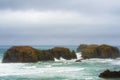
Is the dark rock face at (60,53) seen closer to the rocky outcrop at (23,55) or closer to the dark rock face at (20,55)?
the rocky outcrop at (23,55)

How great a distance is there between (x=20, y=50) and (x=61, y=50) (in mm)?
14225

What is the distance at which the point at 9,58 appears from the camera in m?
80.6

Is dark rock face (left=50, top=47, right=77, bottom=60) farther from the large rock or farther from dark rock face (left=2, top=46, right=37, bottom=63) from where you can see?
dark rock face (left=2, top=46, right=37, bottom=63)

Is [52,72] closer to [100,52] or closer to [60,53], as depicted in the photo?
[60,53]

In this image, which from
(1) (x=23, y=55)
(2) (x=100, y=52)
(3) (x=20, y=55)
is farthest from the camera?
(2) (x=100, y=52)

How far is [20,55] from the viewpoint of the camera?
261 ft

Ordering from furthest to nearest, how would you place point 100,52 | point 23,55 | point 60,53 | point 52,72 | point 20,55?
point 100,52
point 60,53
point 23,55
point 20,55
point 52,72

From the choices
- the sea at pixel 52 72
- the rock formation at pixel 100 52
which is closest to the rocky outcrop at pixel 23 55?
the sea at pixel 52 72

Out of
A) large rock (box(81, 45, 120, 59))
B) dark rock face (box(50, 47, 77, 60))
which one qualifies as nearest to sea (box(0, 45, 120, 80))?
dark rock face (box(50, 47, 77, 60))

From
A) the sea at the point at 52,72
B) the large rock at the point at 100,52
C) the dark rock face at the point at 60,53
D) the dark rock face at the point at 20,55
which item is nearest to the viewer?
the sea at the point at 52,72

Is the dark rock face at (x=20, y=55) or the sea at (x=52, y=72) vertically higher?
the dark rock face at (x=20, y=55)

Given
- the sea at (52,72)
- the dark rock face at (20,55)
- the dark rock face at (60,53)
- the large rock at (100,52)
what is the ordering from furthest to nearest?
the large rock at (100,52) → the dark rock face at (60,53) → the dark rock face at (20,55) → the sea at (52,72)

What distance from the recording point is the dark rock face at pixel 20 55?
79.6 meters

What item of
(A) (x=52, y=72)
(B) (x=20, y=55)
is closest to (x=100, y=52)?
(B) (x=20, y=55)
